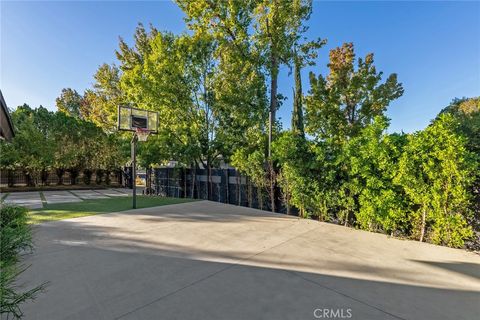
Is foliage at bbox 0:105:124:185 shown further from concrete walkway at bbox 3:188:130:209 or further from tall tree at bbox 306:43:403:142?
tall tree at bbox 306:43:403:142

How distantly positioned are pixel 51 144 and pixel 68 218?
13098mm

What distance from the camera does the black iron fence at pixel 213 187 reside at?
8188mm

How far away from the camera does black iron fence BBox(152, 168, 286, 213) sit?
819 cm

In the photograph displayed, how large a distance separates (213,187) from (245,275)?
7860mm

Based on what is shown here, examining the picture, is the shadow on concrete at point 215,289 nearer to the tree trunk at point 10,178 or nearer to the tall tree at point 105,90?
the tall tree at point 105,90

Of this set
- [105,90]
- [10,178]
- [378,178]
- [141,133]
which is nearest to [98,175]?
[10,178]

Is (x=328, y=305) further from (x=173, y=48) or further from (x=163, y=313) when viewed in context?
(x=173, y=48)

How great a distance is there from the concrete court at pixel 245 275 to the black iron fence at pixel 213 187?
11.1 feet

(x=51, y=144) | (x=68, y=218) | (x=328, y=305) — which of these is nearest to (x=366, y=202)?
(x=328, y=305)

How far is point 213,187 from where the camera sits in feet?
34.4

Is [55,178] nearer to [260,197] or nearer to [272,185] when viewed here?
[260,197]

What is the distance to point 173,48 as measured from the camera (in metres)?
10.6

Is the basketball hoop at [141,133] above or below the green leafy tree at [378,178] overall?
above

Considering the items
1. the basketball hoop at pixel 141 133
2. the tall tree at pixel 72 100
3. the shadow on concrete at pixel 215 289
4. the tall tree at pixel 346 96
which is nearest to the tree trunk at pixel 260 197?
the shadow on concrete at pixel 215 289
